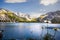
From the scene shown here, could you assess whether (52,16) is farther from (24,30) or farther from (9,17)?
(9,17)

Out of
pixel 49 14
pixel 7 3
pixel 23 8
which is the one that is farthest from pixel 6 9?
pixel 49 14

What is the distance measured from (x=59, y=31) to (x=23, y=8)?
3.41 ft

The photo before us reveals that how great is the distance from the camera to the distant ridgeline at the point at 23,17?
11.8 ft

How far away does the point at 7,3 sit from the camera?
3.67 metres

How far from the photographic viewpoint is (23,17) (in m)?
3.64

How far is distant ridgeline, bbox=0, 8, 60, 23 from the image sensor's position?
360cm

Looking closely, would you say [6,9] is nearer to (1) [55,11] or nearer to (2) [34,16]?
(2) [34,16]

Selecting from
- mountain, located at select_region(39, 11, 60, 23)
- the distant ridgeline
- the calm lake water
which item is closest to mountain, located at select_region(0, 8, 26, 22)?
the distant ridgeline

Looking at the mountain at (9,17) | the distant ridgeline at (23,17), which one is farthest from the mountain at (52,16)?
the mountain at (9,17)

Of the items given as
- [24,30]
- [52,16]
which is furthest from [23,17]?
[52,16]

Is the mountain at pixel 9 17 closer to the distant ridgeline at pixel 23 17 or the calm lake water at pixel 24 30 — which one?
the distant ridgeline at pixel 23 17

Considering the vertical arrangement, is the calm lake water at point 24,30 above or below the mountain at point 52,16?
below

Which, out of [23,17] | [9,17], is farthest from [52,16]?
[9,17]

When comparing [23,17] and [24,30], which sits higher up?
[23,17]
